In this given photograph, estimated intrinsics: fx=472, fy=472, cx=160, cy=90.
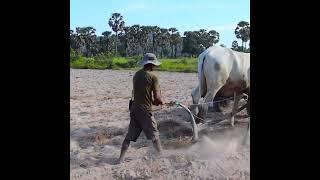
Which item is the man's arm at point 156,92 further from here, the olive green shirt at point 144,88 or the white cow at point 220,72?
the white cow at point 220,72

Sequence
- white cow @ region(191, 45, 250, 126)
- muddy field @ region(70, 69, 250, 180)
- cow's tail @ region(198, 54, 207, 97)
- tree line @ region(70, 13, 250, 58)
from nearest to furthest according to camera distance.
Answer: muddy field @ region(70, 69, 250, 180) → white cow @ region(191, 45, 250, 126) → cow's tail @ region(198, 54, 207, 97) → tree line @ region(70, 13, 250, 58)

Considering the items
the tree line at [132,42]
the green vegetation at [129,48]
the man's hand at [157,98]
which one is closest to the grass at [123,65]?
the green vegetation at [129,48]

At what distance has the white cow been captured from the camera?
697 centimetres

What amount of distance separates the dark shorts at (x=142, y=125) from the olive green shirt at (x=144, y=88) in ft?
0.23

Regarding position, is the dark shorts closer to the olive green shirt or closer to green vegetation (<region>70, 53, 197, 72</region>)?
the olive green shirt

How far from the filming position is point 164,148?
6164 mm

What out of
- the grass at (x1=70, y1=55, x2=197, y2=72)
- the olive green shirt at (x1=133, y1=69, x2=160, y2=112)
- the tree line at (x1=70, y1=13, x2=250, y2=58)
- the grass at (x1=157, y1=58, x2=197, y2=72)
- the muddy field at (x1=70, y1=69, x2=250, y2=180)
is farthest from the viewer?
the tree line at (x1=70, y1=13, x2=250, y2=58)

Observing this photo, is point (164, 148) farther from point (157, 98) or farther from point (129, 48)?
point (129, 48)

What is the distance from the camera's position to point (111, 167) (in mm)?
5371

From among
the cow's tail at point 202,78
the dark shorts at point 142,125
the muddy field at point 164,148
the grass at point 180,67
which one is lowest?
the muddy field at point 164,148

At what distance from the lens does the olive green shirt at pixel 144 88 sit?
5422 mm

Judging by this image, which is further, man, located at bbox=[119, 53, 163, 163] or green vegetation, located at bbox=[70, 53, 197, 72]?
green vegetation, located at bbox=[70, 53, 197, 72]

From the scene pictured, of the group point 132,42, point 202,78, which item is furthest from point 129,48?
point 202,78

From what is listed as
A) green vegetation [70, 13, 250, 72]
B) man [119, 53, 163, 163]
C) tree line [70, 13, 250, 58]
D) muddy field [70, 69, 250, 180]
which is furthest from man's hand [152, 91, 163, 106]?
tree line [70, 13, 250, 58]
